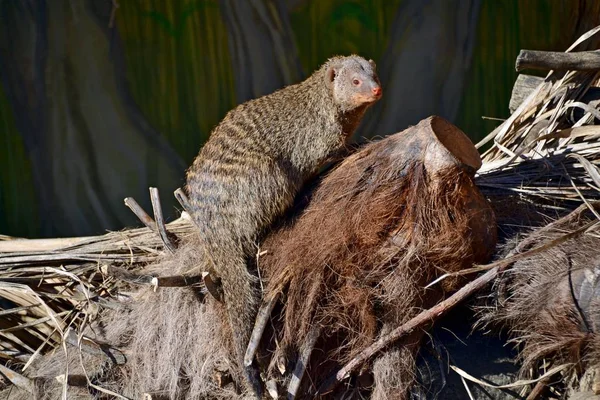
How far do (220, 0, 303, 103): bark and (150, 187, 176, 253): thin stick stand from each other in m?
1.17

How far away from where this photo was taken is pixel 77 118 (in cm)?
373

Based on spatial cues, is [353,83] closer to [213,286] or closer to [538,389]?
[213,286]

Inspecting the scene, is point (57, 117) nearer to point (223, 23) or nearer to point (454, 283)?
point (223, 23)

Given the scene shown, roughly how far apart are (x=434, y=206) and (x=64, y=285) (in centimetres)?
158

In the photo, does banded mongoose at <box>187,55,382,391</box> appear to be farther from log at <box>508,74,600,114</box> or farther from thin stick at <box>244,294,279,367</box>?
log at <box>508,74,600,114</box>

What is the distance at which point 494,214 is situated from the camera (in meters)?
2.47

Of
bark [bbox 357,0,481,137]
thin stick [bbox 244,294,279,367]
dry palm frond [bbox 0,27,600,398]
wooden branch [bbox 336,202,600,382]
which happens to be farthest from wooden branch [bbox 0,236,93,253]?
bark [bbox 357,0,481,137]

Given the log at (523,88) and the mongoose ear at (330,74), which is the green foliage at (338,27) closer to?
the log at (523,88)

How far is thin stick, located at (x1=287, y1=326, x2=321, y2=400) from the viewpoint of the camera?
7.59ft

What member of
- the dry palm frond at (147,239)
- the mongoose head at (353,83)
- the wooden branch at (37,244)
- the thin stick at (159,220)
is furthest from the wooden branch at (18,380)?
the mongoose head at (353,83)

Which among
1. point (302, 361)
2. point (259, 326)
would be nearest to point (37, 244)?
point (259, 326)

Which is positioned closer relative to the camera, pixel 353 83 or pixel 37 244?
pixel 353 83

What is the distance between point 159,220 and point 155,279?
439 millimetres

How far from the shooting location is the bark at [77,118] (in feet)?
11.8
